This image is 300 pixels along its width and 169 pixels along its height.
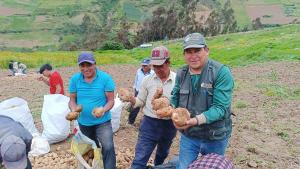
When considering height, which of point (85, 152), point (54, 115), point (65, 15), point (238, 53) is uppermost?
point (54, 115)

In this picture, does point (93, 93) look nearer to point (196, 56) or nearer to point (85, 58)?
point (85, 58)

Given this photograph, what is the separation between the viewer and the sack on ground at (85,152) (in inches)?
175

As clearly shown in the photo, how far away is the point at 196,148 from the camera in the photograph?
3.64 m

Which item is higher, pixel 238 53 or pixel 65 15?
pixel 238 53

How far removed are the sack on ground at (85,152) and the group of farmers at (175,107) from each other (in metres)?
0.07

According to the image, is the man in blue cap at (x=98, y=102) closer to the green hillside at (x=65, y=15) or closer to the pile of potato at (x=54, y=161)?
the pile of potato at (x=54, y=161)

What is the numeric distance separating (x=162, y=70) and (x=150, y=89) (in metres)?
0.26

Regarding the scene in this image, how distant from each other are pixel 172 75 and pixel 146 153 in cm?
79

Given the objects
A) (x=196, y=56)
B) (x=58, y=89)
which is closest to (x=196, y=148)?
(x=196, y=56)

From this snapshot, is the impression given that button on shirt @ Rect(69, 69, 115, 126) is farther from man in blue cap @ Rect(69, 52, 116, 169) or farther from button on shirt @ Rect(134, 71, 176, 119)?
button on shirt @ Rect(134, 71, 176, 119)

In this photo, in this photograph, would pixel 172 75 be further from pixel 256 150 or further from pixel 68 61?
pixel 68 61

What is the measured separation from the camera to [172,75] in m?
4.27

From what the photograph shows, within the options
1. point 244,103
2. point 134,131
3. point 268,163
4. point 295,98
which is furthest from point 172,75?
point 295,98

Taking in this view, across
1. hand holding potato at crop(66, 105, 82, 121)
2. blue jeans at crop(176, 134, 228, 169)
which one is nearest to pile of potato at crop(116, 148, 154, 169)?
hand holding potato at crop(66, 105, 82, 121)
